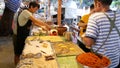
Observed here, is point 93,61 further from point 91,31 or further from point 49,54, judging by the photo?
point 49,54

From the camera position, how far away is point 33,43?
2795 millimetres

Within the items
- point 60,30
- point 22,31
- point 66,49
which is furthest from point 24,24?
point 66,49

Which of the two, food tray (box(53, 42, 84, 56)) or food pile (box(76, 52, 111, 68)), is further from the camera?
food tray (box(53, 42, 84, 56))

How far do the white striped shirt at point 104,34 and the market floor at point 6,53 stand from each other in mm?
2760

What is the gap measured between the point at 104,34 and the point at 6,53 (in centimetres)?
375

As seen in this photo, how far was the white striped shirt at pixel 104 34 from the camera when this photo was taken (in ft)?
5.91

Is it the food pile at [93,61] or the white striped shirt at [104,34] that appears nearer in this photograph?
the food pile at [93,61]

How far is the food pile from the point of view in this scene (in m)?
1.47

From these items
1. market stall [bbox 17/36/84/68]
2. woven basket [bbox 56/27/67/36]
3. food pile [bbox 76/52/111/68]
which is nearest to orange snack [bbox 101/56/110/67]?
food pile [bbox 76/52/111/68]

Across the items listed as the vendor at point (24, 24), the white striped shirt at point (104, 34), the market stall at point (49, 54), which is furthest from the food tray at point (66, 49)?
the vendor at point (24, 24)

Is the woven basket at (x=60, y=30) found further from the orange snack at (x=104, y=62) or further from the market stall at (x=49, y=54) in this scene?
the orange snack at (x=104, y=62)

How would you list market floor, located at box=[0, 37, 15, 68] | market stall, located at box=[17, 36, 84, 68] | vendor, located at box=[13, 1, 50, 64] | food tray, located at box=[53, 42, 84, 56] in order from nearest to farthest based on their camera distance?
market stall, located at box=[17, 36, 84, 68] → food tray, located at box=[53, 42, 84, 56] → vendor, located at box=[13, 1, 50, 64] → market floor, located at box=[0, 37, 15, 68]

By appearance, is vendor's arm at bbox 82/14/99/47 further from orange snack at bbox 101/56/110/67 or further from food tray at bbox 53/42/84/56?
food tray at bbox 53/42/84/56

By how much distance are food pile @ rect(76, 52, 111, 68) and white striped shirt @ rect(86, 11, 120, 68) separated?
292 mm
